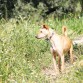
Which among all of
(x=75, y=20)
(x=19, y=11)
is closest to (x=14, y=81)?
(x=75, y=20)

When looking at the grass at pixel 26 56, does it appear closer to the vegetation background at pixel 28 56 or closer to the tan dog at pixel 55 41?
the vegetation background at pixel 28 56

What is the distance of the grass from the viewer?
7.19 m

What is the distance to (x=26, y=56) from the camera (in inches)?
393

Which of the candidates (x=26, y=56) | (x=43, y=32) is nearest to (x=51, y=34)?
(x=43, y=32)

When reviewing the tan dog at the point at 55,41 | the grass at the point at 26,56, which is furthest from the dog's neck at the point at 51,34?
the grass at the point at 26,56

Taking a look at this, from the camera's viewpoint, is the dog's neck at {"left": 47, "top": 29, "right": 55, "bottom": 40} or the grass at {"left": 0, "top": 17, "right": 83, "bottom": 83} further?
the dog's neck at {"left": 47, "top": 29, "right": 55, "bottom": 40}

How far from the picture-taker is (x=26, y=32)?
1034 cm

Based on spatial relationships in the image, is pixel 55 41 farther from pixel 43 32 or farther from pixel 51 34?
pixel 43 32

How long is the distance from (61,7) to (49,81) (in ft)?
64.8

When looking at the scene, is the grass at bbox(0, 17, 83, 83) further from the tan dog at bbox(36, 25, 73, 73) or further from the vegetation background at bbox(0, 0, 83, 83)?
the tan dog at bbox(36, 25, 73, 73)

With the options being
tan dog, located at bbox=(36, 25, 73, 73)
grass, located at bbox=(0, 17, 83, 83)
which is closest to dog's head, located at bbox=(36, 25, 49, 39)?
tan dog, located at bbox=(36, 25, 73, 73)

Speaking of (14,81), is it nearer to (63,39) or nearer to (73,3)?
(63,39)

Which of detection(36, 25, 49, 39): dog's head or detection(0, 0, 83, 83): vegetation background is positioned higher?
detection(36, 25, 49, 39): dog's head

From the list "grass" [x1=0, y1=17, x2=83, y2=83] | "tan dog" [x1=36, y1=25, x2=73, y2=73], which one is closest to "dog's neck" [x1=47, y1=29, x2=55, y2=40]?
"tan dog" [x1=36, y1=25, x2=73, y2=73]
